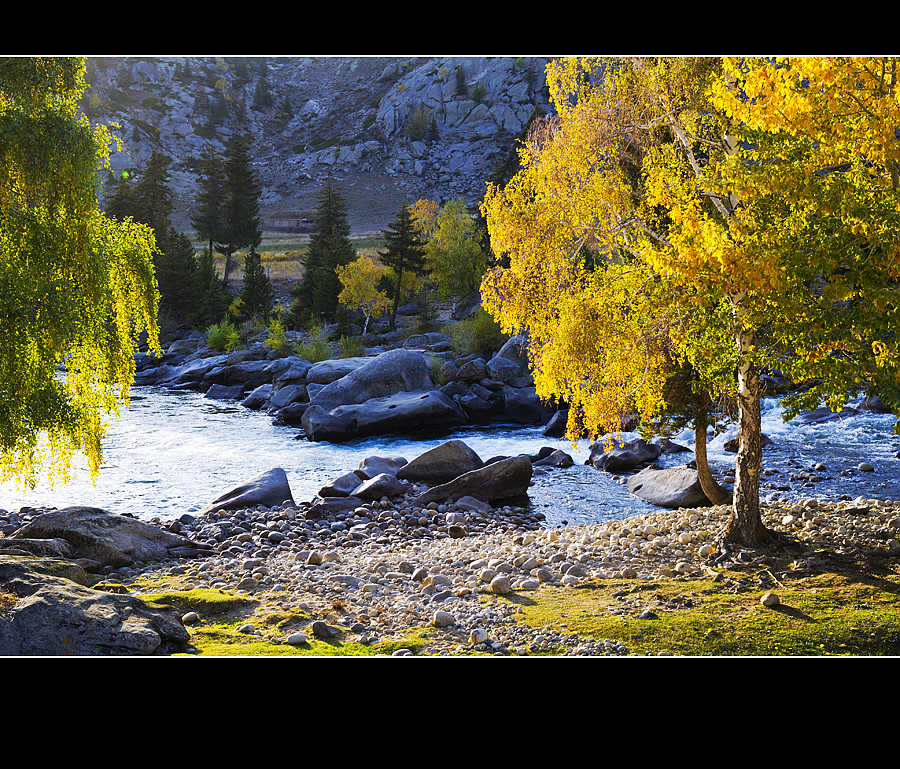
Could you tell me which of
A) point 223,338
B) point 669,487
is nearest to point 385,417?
point 669,487

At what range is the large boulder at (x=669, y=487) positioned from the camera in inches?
435

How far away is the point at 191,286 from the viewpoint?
70.2ft

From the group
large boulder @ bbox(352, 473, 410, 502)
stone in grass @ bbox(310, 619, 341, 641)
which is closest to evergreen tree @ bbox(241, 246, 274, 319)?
large boulder @ bbox(352, 473, 410, 502)

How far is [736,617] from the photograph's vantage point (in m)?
5.98

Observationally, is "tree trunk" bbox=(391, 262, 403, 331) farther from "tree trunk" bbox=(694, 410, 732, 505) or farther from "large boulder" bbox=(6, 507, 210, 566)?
"large boulder" bbox=(6, 507, 210, 566)

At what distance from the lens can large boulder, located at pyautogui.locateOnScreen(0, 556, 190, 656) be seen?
5.20m

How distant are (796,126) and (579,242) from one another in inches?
108

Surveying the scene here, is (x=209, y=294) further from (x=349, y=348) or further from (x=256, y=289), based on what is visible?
(x=349, y=348)

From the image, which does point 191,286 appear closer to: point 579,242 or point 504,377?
point 504,377

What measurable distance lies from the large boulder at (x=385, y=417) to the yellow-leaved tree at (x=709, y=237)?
9.65m

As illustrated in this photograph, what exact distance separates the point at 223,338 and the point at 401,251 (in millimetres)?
7670

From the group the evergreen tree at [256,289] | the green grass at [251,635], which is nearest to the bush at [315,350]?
the evergreen tree at [256,289]

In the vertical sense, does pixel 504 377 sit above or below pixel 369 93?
below
